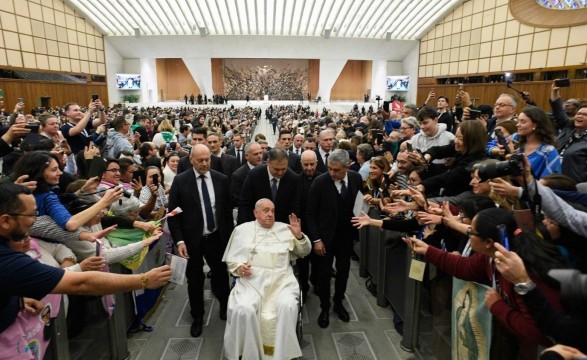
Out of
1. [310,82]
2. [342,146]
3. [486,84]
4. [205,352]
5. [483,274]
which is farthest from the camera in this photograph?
[310,82]

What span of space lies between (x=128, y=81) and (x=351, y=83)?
2078 cm

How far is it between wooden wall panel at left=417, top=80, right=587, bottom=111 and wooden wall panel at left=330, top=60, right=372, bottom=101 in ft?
29.9

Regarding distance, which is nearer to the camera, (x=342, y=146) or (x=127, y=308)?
(x=127, y=308)

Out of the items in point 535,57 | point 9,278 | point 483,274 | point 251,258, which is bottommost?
point 251,258

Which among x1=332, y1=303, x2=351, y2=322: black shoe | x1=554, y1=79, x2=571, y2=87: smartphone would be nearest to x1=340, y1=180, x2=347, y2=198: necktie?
x1=332, y1=303, x2=351, y2=322: black shoe

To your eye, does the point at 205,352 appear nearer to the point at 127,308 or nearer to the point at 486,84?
the point at 127,308

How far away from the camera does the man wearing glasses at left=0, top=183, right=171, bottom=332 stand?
1.53 metres

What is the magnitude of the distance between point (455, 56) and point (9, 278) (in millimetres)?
26372

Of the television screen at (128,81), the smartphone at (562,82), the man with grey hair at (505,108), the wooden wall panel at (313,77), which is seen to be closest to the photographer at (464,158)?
the man with grey hair at (505,108)

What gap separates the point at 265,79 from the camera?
33.8 meters

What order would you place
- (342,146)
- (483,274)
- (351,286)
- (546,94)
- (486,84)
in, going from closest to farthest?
(483,274), (351,286), (342,146), (546,94), (486,84)

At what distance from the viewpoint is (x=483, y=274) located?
2.05 metres

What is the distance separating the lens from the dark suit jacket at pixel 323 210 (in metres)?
3.46

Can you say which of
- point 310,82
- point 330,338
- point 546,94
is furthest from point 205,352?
point 310,82
